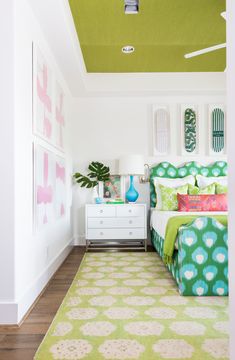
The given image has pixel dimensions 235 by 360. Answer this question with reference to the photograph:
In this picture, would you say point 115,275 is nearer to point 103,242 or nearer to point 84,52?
point 103,242

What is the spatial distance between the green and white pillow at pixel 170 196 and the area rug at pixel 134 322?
137cm

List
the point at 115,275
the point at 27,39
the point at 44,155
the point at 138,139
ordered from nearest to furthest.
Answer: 1. the point at 27,39
2. the point at 44,155
3. the point at 115,275
4. the point at 138,139

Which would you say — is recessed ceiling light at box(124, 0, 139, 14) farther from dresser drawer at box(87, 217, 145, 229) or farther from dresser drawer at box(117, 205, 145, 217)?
dresser drawer at box(87, 217, 145, 229)

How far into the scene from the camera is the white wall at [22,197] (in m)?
2.10

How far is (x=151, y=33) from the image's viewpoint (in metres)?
3.55

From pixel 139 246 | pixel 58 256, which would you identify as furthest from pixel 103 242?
pixel 58 256

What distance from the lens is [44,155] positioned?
9.98 feet

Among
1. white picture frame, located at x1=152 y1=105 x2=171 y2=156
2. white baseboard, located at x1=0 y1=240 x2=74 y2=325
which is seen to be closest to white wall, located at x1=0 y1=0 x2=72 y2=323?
white baseboard, located at x1=0 y1=240 x2=74 y2=325

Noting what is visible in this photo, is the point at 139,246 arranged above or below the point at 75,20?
below

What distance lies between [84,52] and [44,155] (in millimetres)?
1769

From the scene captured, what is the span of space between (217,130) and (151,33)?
2200 mm

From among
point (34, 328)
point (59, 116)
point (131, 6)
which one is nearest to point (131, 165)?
point (59, 116)

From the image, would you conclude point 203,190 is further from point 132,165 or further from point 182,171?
point 132,165

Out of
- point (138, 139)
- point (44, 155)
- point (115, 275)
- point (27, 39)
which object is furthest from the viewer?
point (138, 139)
